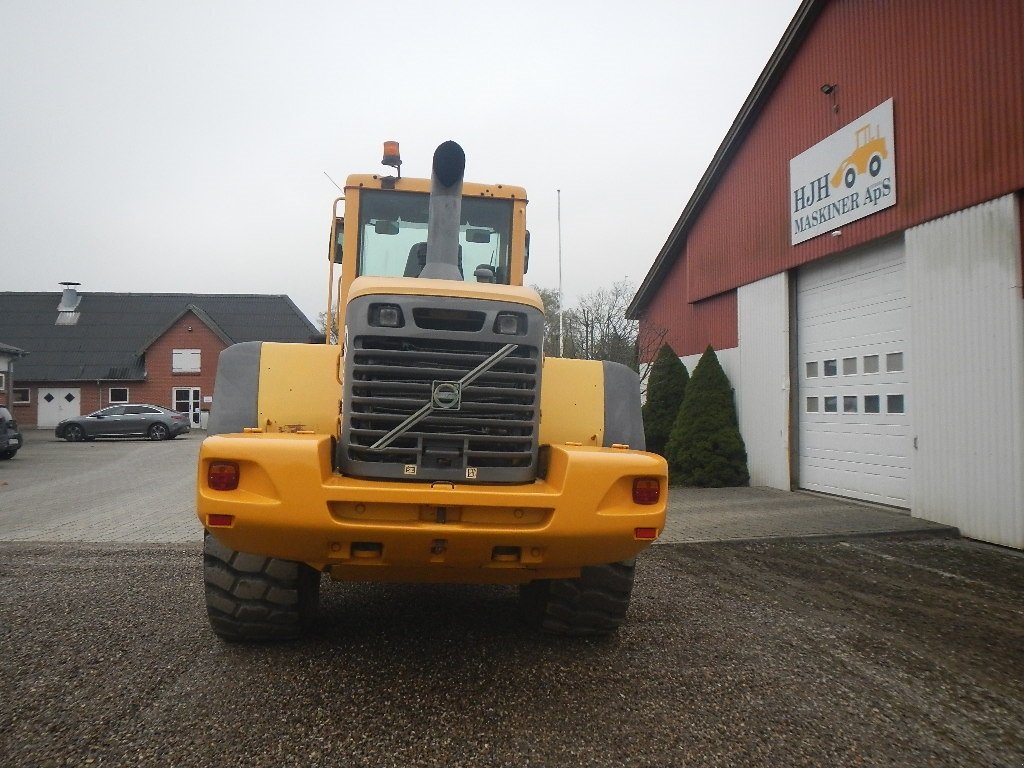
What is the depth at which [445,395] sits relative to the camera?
130 inches

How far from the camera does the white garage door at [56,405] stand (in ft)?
124

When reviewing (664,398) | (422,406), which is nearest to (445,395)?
(422,406)

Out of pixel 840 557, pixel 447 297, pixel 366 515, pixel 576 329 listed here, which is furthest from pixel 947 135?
pixel 576 329

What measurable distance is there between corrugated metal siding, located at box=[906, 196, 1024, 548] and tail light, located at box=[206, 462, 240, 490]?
7.25 metres

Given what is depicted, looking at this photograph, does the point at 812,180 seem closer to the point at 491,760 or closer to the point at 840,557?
the point at 840,557

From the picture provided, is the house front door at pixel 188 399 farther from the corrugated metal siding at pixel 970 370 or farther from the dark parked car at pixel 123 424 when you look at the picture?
the corrugated metal siding at pixel 970 370

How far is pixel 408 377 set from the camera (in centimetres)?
332

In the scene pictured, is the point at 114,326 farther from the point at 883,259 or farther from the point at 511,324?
the point at 511,324

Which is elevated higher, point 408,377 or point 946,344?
point 946,344

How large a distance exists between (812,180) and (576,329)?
25.7 m

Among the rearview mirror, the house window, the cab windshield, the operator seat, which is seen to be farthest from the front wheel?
the operator seat

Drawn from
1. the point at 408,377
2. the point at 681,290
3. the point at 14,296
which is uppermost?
the point at 14,296

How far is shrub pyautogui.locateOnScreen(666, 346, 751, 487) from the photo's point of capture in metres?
12.4

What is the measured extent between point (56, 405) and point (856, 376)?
39.9 m
